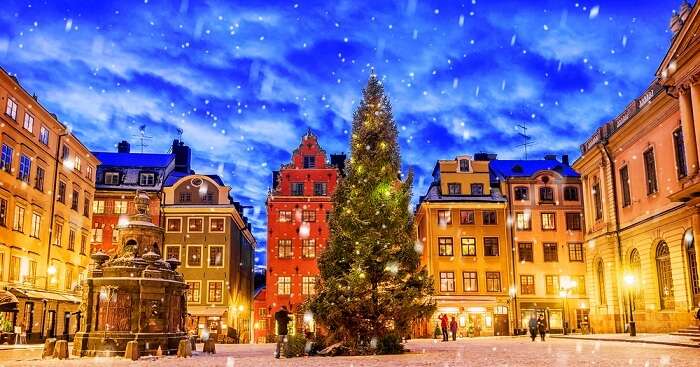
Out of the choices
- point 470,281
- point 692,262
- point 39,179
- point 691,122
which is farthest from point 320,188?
point 691,122

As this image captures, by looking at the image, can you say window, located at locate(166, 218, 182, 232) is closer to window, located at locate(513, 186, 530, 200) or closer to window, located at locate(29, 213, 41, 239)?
window, located at locate(29, 213, 41, 239)

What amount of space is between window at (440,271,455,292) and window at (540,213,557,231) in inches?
A: 376

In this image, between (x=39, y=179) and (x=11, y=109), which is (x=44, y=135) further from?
(x=11, y=109)

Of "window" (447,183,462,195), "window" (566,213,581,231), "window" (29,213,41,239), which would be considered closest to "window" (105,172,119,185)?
"window" (29,213,41,239)

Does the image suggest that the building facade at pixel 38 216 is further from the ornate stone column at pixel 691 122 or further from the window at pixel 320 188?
the ornate stone column at pixel 691 122

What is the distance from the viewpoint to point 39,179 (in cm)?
4291

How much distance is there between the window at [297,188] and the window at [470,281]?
16505 millimetres

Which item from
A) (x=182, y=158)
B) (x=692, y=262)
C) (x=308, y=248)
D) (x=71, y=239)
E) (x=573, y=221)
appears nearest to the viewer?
(x=692, y=262)

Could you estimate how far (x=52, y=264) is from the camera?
1743 inches

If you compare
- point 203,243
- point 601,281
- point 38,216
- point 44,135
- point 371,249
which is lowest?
point 601,281

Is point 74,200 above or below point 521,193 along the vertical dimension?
below

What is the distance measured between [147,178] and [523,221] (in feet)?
114

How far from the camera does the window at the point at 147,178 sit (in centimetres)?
5866

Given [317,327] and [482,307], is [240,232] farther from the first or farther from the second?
[317,327]
